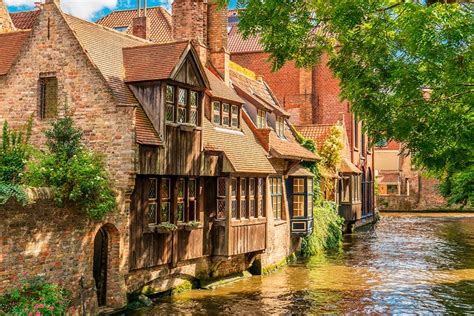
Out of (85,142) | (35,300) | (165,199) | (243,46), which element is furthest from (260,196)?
(243,46)

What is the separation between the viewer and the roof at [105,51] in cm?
1705

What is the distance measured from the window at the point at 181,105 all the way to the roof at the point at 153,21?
2449 cm

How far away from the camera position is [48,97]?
1772 centimetres

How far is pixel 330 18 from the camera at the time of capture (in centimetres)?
1136

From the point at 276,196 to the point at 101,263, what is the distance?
32.5 ft

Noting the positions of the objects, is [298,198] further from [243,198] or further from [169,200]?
[169,200]

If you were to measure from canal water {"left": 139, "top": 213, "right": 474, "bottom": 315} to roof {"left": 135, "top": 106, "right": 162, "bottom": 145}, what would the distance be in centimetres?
449

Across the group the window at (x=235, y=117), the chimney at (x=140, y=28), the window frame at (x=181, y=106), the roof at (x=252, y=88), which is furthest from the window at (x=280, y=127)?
the window frame at (x=181, y=106)

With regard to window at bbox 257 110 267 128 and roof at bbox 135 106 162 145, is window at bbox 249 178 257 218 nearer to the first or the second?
window at bbox 257 110 267 128

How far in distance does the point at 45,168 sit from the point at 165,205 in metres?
4.27

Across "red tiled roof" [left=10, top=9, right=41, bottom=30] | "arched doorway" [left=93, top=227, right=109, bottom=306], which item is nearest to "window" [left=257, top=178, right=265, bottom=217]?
"arched doorway" [left=93, top=227, right=109, bottom=306]

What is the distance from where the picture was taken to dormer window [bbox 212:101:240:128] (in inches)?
837

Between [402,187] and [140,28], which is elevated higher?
[140,28]

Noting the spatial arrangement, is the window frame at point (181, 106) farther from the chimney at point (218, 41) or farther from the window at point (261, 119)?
the window at point (261, 119)
